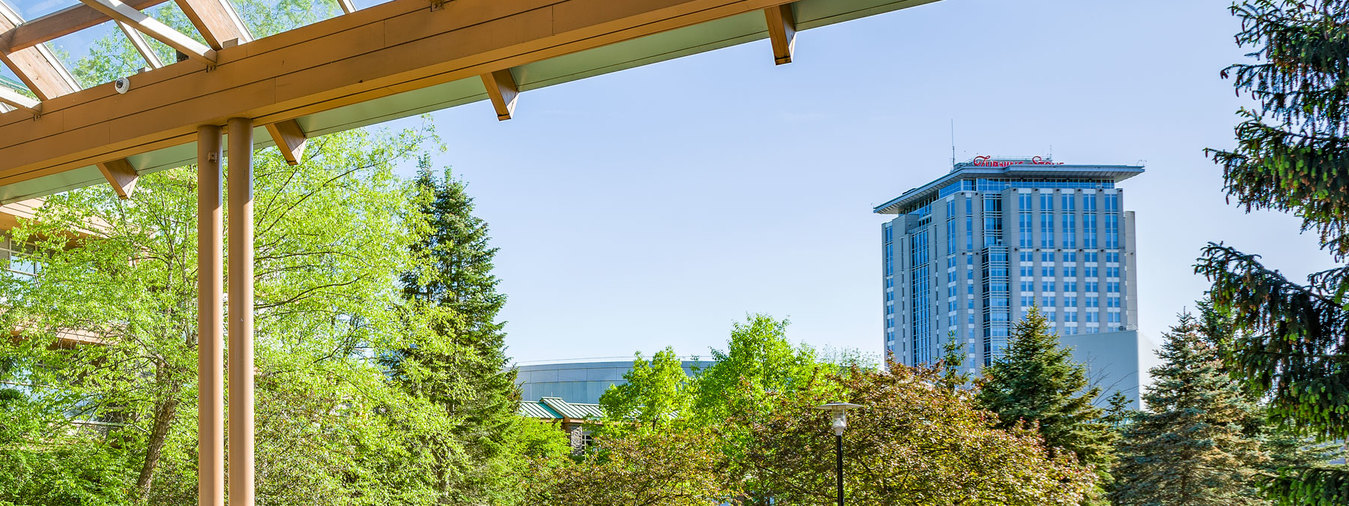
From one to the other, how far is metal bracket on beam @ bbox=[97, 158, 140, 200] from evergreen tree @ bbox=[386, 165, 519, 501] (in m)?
15.2

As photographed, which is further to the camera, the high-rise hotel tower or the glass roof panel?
the high-rise hotel tower

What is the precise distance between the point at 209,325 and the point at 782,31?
2.33 meters

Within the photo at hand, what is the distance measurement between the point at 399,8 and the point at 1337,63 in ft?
16.6

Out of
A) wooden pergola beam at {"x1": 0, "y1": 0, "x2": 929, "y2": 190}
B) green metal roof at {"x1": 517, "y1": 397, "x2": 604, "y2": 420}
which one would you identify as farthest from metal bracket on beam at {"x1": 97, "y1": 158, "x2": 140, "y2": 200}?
green metal roof at {"x1": 517, "y1": 397, "x2": 604, "y2": 420}

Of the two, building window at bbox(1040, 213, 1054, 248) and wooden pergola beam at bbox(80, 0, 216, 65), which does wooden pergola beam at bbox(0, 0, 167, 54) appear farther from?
building window at bbox(1040, 213, 1054, 248)

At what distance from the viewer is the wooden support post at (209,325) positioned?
12.5 ft

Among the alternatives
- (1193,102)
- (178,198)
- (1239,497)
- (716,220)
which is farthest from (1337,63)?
(1193,102)

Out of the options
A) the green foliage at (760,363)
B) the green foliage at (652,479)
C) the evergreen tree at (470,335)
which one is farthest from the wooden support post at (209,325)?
the green foliage at (760,363)

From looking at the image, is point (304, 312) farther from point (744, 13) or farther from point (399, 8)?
point (744, 13)

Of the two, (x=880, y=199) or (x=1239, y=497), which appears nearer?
(x=1239, y=497)

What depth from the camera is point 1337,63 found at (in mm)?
5828

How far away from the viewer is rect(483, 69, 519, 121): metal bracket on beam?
11.7ft

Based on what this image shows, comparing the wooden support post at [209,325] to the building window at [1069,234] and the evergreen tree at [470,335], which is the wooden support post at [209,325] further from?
the building window at [1069,234]

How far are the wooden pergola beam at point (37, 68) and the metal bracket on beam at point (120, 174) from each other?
1.26 ft
